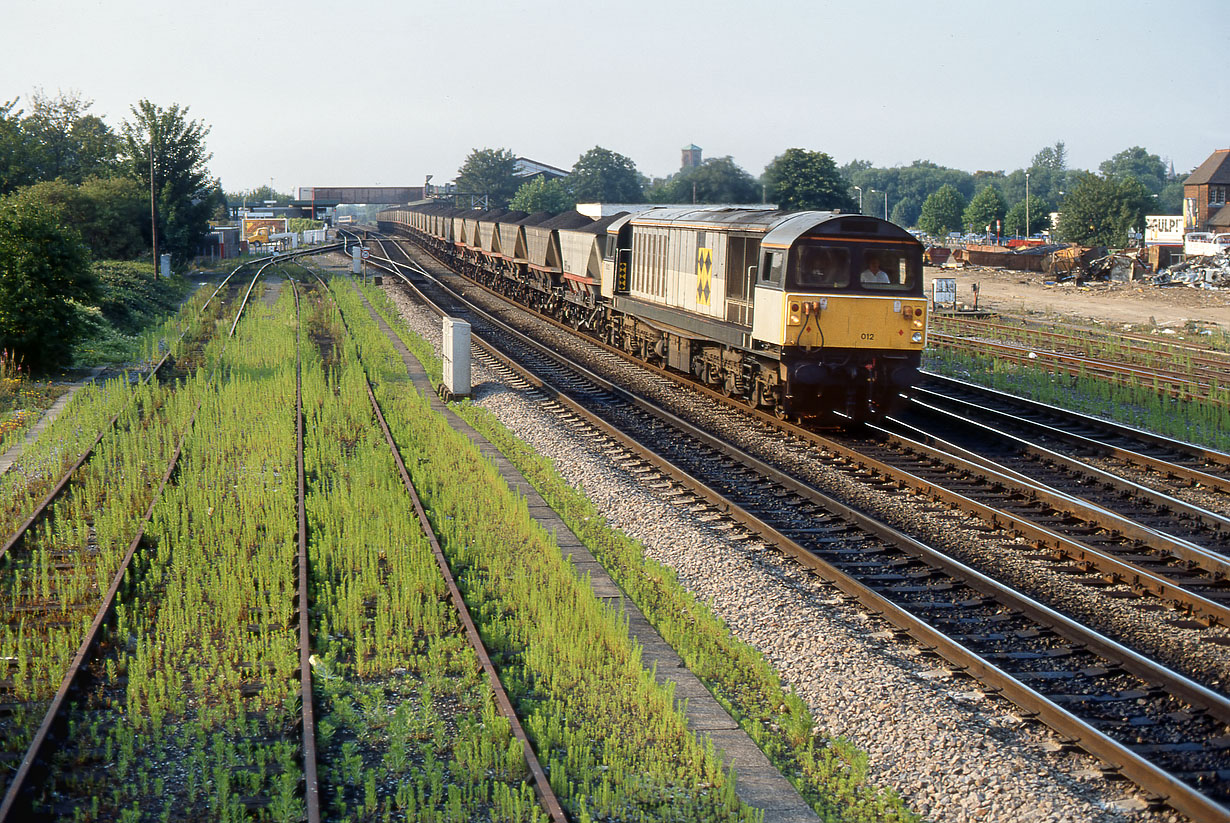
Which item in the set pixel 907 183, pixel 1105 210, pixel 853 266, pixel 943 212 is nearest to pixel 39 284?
pixel 853 266

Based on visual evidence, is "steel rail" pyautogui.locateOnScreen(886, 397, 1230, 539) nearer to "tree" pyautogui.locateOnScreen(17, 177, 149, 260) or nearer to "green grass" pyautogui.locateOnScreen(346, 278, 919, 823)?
"green grass" pyautogui.locateOnScreen(346, 278, 919, 823)

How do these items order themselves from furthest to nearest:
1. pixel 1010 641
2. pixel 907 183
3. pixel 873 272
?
pixel 907 183 → pixel 873 272 → pixel 1010 641

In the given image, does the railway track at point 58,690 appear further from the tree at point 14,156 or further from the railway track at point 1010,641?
the tree at point 14,156

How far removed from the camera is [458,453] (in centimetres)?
1528

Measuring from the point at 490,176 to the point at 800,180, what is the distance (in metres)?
62.6

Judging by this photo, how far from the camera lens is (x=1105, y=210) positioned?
73.2 meters

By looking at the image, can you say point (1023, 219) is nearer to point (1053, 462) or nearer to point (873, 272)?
point (873, 272)

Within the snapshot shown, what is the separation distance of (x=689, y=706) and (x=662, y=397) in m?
12.7

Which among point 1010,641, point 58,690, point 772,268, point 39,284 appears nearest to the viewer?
point 58,690

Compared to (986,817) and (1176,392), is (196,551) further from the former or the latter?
(1176,392)

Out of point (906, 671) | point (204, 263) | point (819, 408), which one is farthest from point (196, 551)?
point (204, 263)

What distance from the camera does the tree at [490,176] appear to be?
116m

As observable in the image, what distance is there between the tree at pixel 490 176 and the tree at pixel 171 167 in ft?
210

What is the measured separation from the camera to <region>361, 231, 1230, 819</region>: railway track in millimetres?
6617
